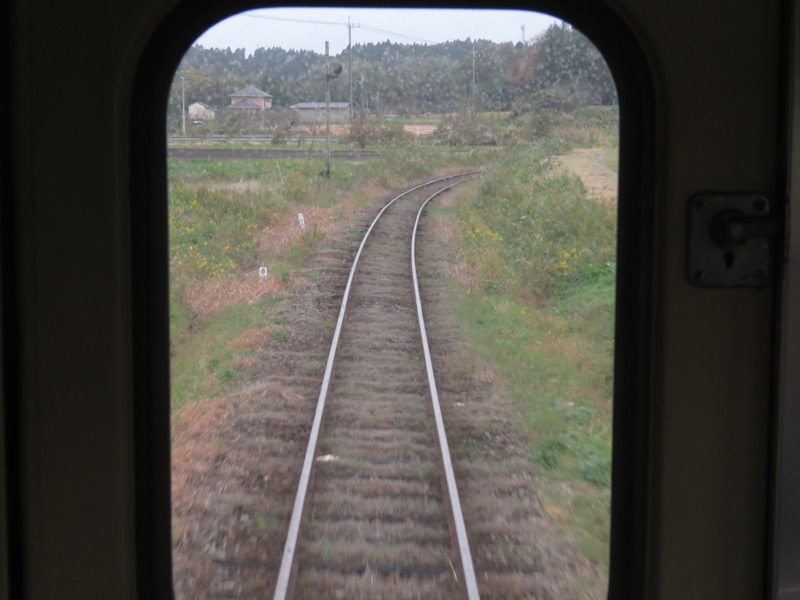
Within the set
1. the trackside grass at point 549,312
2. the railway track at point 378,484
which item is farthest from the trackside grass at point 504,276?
the railway track at point 378,484

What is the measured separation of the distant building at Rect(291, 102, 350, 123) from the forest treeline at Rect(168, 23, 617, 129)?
28 mm

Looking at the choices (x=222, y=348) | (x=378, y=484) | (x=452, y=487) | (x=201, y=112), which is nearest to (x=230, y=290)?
(x=222, y=348)

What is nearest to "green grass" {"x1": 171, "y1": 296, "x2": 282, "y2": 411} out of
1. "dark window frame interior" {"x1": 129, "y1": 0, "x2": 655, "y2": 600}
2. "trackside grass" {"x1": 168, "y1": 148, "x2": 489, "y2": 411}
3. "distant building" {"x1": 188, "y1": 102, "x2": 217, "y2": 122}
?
"trackside grass" {"x1": 168, "y1": 148, "x2": 489, "y2": 411}

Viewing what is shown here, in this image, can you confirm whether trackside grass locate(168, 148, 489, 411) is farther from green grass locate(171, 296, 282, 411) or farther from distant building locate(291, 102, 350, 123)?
distant building locate(291, 102, 350, 123)

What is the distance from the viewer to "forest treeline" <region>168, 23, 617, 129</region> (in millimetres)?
1832

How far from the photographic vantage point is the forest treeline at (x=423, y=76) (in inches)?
72.1
